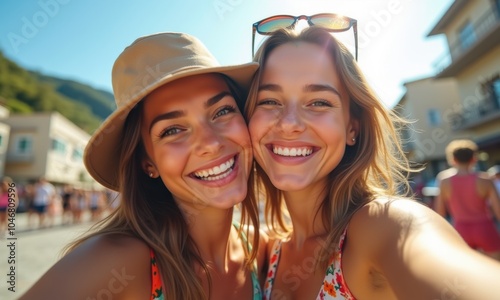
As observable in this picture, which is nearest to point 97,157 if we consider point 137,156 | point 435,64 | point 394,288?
point 137,156

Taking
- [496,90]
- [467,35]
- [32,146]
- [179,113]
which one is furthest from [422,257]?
[32,146]

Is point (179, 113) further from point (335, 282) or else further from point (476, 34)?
point (476, 34)

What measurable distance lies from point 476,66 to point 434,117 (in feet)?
38.2

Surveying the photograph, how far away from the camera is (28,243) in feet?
28.8

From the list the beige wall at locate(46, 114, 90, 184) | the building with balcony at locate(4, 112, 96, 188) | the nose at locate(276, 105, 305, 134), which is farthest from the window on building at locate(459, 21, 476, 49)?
the building with balcony at locate(4, 112, 96, 188)

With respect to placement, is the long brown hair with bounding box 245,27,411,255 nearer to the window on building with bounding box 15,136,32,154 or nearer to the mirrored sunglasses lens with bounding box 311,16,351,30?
→ the mirrored sunglasses lens with bounding box 311,16,351,30

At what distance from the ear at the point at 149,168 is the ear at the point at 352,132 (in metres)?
1.25

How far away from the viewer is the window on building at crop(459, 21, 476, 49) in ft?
54.2

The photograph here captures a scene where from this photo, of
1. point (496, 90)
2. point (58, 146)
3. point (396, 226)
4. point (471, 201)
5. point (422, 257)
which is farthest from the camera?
point (58, 146)

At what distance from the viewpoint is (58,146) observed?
34.8 metres

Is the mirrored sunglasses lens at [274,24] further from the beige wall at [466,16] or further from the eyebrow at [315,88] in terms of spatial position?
the beige wall at [466,16]

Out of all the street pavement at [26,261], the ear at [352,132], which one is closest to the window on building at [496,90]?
the ear at [352,132]

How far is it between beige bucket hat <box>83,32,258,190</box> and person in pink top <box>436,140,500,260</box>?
13.5 feet

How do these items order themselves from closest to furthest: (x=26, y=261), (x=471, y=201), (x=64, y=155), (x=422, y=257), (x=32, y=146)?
(x=422, y=257) → (x=471, y=201) → (x=26, y=261) → (x=32, y=146) → (x=64, y=155)
